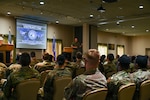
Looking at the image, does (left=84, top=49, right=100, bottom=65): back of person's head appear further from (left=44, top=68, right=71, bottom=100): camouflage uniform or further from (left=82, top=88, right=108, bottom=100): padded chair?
(left=44, top=68, right=71, bottom=100): camouflage uniform

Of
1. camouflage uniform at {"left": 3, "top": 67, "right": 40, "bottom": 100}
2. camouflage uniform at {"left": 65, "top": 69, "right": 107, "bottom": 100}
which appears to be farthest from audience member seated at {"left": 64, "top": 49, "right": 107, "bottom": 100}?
camouflage uniform at {"left": 3, "top": 67, "right": 40, "bottom": 100}

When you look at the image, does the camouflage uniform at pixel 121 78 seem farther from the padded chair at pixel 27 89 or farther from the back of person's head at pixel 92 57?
the padded chair at pixel 27 89

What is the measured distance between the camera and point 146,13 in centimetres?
1262

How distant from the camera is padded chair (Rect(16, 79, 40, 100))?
362 cm

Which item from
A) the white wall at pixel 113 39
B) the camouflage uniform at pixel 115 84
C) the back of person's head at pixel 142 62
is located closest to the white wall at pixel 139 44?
the white wall at pixel 113 39

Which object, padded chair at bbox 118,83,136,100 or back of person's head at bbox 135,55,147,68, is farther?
back of person's head at bbox 135,55,147,68

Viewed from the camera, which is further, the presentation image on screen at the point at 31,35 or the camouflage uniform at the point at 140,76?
the presentation image on screen at the point at 31,35

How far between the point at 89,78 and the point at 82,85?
0.11 meters

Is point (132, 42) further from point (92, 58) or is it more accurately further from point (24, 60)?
point (92, 58)

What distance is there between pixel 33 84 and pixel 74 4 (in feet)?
23.6

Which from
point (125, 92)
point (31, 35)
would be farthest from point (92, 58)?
point (31, 35)

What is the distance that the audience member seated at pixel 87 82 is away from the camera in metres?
2.61

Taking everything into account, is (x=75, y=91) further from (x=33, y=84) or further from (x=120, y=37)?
(x=120, y=37)

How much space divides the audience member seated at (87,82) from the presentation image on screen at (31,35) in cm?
1105
